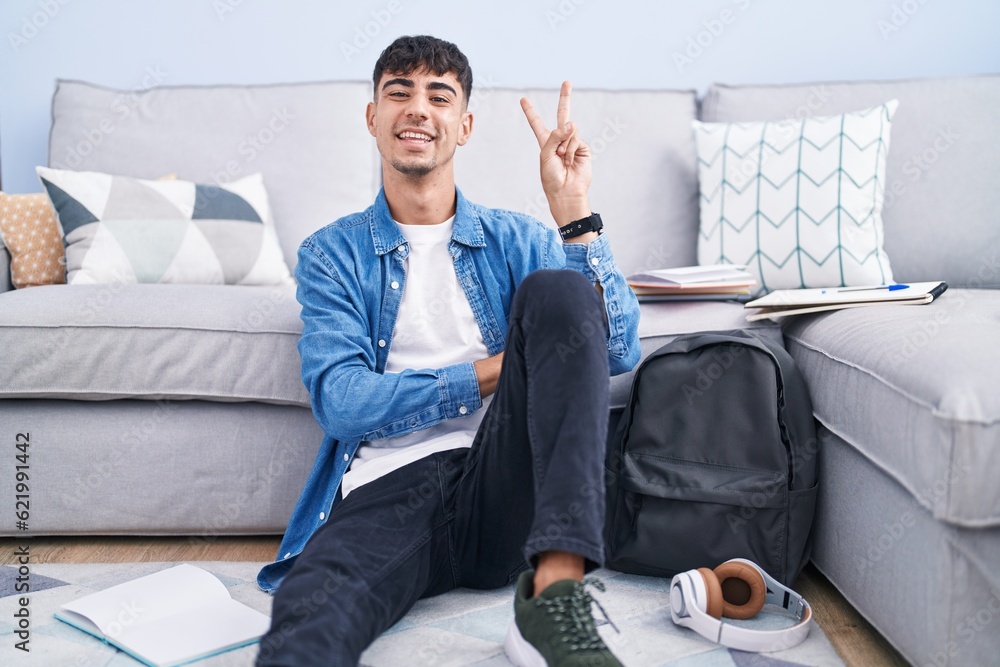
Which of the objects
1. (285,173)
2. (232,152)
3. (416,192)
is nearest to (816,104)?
(416,192)

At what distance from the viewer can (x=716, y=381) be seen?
1409 mm

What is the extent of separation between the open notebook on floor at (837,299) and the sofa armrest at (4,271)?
1645 mm

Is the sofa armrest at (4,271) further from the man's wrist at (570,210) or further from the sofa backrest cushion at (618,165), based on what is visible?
the man's wrist at (570,210)

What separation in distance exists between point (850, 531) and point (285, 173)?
1630mm

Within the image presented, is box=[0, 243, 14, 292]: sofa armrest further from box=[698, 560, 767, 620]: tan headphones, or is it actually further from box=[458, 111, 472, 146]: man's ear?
box=[698, 560, 767, 620]: tan headphones

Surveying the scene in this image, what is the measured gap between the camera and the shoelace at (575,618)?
952 millimetres

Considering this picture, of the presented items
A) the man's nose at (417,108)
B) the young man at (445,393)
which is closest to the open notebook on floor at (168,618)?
the young man at (445,393)

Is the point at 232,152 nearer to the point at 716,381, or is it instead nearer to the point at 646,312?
the point at 646,312

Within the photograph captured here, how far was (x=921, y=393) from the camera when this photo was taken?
108 cm

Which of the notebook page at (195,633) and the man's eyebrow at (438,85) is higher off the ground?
the man's eyebrow at (438,85)

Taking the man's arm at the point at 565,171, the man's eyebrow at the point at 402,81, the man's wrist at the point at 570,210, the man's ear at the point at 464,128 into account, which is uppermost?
A: the man's eyebrow at the point at 402,81

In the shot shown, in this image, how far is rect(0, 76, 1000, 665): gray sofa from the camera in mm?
1076

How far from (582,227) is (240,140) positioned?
125 cm

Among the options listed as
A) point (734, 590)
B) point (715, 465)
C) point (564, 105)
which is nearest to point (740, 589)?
point (734, 590)
